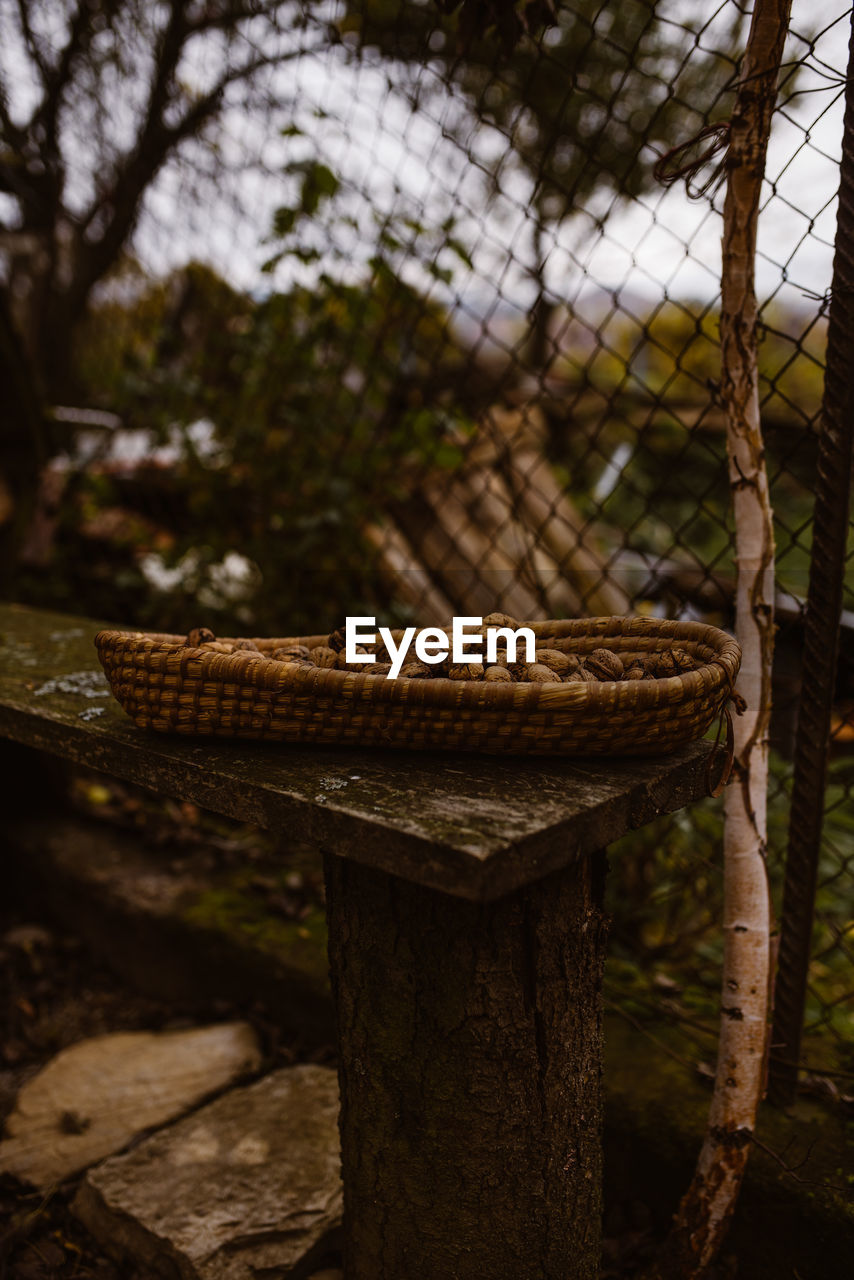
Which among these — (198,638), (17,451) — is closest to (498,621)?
(198,638)

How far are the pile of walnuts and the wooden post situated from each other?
0.22 m

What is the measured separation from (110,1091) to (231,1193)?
0.48m

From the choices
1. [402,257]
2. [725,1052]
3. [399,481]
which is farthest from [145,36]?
[725,1052]

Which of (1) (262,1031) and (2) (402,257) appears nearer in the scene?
(1) (262,1031)

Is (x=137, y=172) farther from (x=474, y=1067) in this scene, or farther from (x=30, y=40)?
(x=474, y=1067)

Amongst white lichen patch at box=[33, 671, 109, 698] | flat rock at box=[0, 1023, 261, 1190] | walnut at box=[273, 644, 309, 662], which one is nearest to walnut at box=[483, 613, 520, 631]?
walnut at box=[273, 644, 309, 662]

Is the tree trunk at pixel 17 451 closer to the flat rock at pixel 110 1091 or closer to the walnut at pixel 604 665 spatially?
the flat rock at pixel 110 1091

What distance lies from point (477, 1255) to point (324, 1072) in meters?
0.73

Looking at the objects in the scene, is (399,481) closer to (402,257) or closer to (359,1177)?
(402,257)

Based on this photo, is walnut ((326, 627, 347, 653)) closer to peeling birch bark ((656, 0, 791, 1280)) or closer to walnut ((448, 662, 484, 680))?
walnut ((448, 662, 484, 680))

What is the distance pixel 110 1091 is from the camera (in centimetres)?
177

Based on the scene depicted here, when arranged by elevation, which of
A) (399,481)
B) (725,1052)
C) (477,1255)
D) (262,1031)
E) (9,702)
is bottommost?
(262,1031)

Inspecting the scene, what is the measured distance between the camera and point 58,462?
3402 millimetres

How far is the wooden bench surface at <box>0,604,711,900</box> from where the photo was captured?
77 cm
